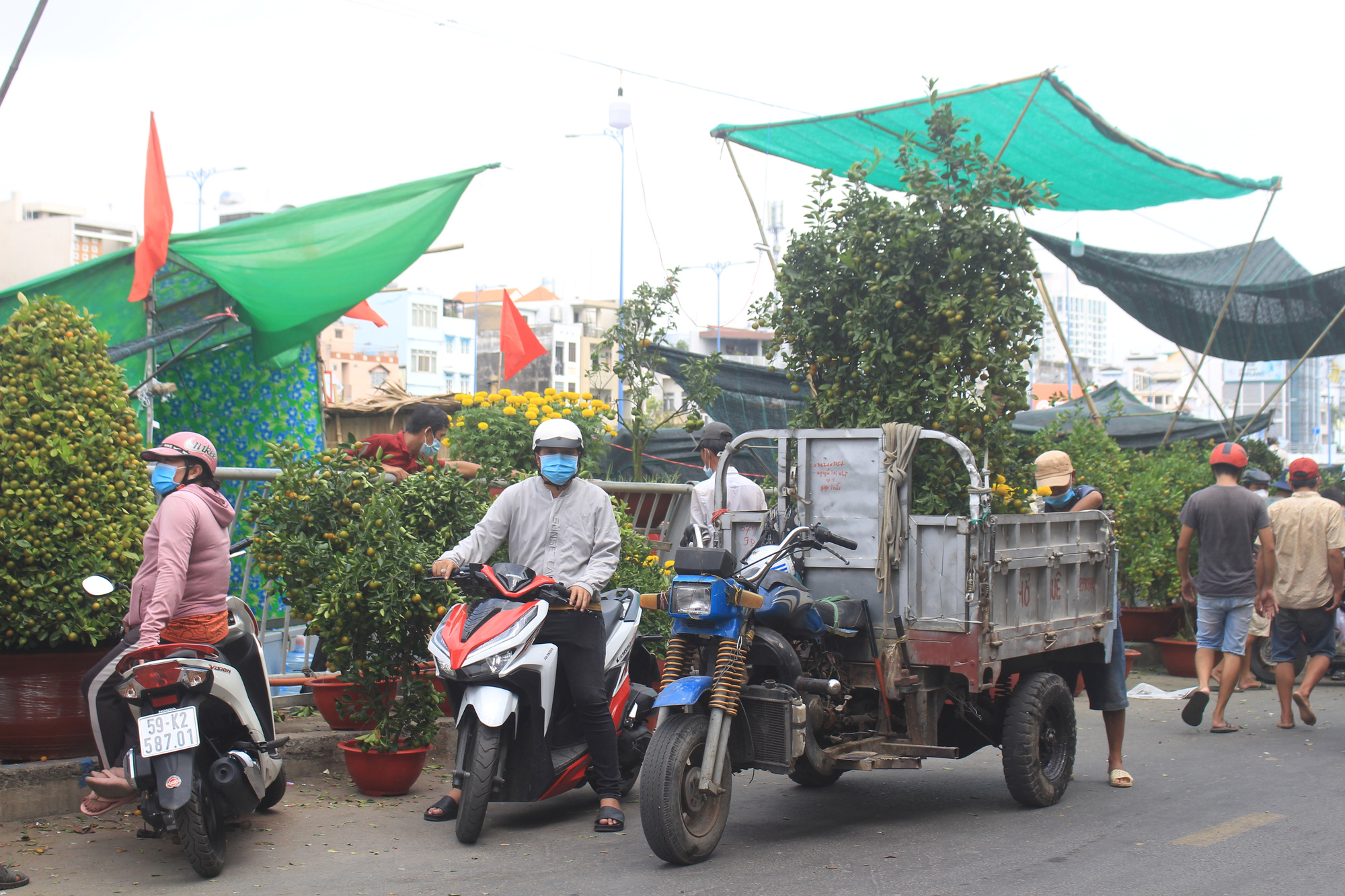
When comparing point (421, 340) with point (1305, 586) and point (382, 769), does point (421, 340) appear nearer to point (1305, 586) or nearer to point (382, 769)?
point (1305, 586)

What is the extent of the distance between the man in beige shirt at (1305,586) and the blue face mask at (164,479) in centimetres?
714

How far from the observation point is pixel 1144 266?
13.9 m

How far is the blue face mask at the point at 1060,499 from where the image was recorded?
23.3ft

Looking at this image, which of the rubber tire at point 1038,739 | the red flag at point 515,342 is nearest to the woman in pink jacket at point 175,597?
the rubber tire at point 1038,739

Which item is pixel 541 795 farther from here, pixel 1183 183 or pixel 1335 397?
pixel 1335 397

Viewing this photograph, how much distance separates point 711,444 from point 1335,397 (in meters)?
121

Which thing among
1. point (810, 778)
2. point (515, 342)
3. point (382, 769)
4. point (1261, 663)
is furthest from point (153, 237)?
point (515, 342)

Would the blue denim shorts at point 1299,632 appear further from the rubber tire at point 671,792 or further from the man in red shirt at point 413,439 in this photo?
the man in red shirt at point 413,439

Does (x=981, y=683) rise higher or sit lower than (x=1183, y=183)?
lower

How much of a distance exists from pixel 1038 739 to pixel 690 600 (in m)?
2.13

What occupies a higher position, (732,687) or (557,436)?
(557,436)

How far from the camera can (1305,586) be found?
8.78 meters

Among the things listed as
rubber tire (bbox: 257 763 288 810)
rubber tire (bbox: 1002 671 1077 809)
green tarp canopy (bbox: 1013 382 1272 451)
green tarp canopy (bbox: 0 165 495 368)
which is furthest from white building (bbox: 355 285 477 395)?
rubber tire (bbox: 257 763 288 810)

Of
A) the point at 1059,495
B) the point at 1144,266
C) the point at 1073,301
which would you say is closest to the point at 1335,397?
the point at 1073,301
